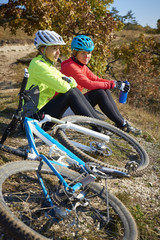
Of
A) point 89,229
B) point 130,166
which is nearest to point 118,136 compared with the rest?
point 130,166

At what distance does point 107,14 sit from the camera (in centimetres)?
837

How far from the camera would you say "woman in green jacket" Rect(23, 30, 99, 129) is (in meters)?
3.11

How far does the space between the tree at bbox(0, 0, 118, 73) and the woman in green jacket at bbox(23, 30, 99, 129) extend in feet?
12.0

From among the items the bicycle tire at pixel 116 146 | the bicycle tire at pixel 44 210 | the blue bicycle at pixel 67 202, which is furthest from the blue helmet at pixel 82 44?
the bicycle tire at pixel 44 210

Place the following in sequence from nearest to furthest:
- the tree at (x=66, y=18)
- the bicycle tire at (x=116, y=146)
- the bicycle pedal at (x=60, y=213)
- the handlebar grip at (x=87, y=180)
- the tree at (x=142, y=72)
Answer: the bicycle pedal at (x=60, y=213) → the handlebar grip at (x=87, y=180) → the bicycle tire at (x=116, y=146) → the tree at (x=66, y=18) → the tree at (x=142, y=72)

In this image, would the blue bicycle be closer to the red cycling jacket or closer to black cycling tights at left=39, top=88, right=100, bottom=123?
black cycling tights at left=39, top=88, right=100, bottom=123

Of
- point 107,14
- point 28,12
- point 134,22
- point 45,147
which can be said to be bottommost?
point 45,147

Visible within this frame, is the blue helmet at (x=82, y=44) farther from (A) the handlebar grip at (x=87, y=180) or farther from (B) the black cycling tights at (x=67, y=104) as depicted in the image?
(A) the handlebar grip at (x=87, y=180)

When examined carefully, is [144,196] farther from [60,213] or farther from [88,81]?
[88,81]

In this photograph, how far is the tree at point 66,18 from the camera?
6504mm

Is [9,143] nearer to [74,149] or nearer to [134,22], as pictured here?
[74,149]

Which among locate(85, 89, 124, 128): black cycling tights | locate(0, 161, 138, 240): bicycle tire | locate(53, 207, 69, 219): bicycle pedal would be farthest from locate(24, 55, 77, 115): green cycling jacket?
locate(53, 207, 69, 219): bicycle pedal

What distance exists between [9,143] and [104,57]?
612 cm

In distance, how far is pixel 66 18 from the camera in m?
6.91
